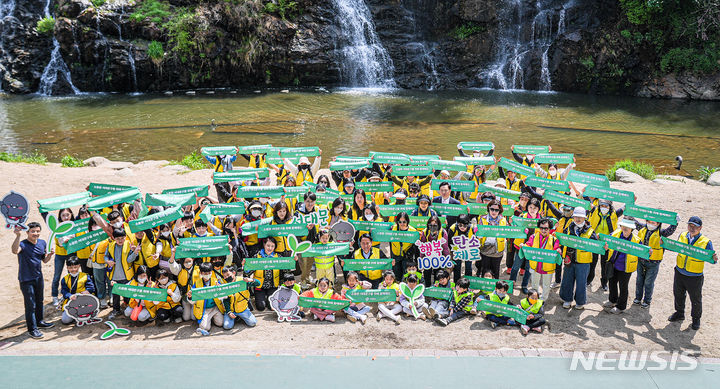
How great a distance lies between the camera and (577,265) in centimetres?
655

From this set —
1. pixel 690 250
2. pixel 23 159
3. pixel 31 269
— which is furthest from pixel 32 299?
pixel 23 159

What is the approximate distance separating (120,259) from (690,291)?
7288 millimetres

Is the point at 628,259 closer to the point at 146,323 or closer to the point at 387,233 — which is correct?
the point at 387,233

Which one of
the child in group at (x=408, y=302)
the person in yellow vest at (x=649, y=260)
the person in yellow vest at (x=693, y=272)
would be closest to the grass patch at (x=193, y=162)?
the child in group at (x=408, y=302)

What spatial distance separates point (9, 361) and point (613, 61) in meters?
25.3

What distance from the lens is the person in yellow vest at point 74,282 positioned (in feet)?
20.9

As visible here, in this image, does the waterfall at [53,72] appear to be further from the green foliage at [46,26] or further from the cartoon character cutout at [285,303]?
the cartoon character cutout at [285,303]

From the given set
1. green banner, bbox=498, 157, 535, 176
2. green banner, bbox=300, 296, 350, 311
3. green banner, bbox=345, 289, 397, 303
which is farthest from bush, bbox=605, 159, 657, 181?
green banner, bbox=300, 296, 350, 311

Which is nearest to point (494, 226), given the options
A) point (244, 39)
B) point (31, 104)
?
point (244, 39)

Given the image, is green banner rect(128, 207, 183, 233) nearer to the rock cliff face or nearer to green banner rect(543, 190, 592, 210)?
green banner rect(543, 190, 592, 210)

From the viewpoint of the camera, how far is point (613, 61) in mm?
23250

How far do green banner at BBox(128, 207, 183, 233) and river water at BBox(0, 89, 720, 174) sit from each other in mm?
8221

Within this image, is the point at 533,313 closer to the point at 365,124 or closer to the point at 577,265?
the point at 577,265

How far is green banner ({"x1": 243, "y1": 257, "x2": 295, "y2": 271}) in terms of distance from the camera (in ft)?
21.8
